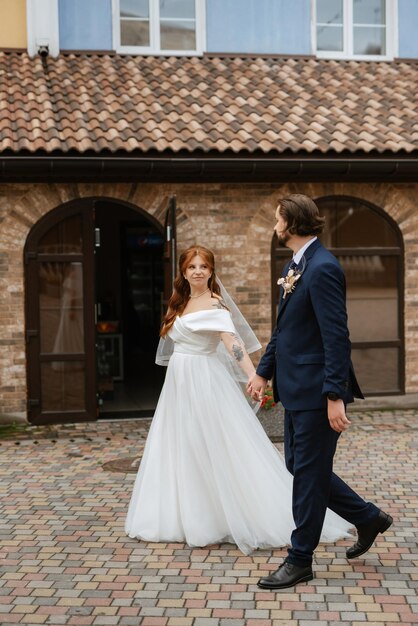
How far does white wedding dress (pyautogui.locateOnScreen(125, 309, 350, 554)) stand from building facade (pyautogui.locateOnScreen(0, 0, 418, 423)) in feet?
11.3

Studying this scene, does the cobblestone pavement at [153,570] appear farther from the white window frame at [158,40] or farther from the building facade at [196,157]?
the white window frame at [158,40]

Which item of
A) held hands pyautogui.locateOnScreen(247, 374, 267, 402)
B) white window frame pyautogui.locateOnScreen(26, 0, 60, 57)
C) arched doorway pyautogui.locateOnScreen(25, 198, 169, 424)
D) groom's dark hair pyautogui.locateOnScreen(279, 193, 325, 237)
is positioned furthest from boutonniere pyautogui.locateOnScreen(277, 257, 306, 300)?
white window frame pyautogui.locateOnScreen(26, 0, 60, 57)

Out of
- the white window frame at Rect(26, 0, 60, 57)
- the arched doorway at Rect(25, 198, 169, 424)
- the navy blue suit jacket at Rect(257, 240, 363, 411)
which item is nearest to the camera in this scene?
the navy blue suit jacket at Rect(257, 240, 363, 411)

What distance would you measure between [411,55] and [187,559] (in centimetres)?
1018

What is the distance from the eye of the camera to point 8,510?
6.68 m

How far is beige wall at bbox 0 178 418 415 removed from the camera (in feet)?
34.2

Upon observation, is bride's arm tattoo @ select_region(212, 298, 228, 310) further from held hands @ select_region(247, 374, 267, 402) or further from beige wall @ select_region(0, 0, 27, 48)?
beige wall @ select_region(0, 0, 27, 48)

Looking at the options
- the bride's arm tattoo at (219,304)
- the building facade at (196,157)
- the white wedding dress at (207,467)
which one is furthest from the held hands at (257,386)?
the building facade at (196,157)

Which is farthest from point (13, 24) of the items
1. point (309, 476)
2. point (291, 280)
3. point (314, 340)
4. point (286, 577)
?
point (286, 577)

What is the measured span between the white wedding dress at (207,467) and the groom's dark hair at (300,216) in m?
1.18

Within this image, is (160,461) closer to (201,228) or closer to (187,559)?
(187,559)

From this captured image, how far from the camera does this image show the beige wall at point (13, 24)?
479 inches

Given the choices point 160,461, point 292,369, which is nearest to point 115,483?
point 160,461

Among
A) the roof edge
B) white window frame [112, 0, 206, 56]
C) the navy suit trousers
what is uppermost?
white window frame [112, 0, 206, 56]
